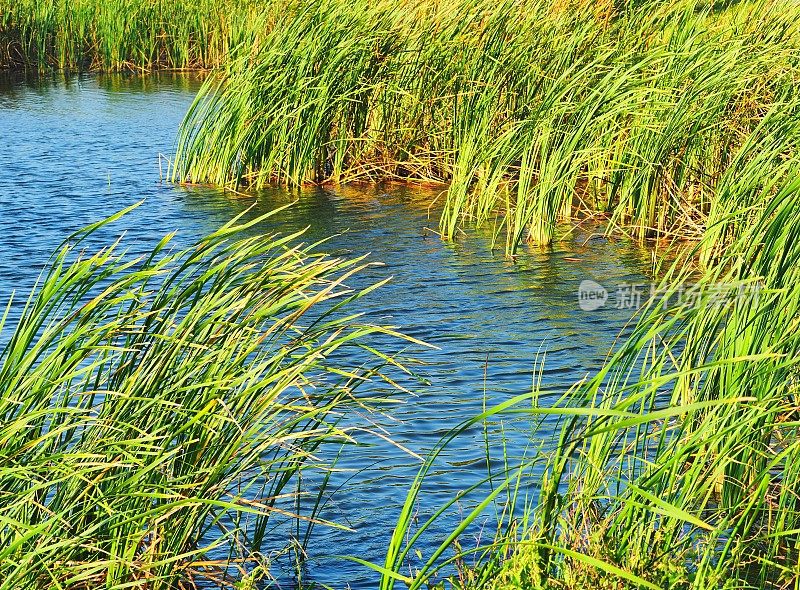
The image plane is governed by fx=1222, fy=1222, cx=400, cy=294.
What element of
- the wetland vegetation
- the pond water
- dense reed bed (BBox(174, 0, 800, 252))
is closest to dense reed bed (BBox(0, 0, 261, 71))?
the wetland vegetation

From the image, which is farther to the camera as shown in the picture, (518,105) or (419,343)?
(518,105)

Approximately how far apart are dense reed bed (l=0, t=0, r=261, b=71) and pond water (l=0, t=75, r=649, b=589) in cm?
626

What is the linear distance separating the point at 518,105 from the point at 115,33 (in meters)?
13.6

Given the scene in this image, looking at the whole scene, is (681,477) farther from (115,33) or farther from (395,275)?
(115,33)

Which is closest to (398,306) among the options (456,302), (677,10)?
(456,302)

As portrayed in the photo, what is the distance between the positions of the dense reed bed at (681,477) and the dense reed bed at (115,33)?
18.7 m

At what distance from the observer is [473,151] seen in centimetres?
1087

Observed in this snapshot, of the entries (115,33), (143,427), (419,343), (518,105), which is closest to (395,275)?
(518,105)

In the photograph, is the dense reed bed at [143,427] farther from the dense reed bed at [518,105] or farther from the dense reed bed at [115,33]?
the dense reed bed at [115,33]

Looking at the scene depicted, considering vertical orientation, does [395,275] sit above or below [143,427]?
below

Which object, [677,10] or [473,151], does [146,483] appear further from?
[677,10]

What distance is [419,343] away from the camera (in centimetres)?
550

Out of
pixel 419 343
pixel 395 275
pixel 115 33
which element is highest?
pixel 115 33

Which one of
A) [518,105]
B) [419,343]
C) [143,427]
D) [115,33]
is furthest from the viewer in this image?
[115,33]
